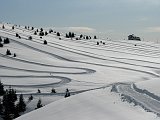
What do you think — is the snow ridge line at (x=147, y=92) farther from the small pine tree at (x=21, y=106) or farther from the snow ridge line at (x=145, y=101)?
the small pine tree at (x=21, y=106)

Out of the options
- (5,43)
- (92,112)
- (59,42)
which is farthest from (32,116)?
(59,42)

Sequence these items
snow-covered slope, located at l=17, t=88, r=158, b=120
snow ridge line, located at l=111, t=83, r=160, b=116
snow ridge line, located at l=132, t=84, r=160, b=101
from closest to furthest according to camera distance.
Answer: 1. snow-covered slope, located at l=17, t=88, r=158, b=120
2. snow ridge line, located at l=111, t=83, r=160, b=116
3. snow ridge line, located at l=132, t=84, r=160, b=101

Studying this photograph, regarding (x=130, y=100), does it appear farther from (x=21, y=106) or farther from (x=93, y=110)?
(x=21, y=106)

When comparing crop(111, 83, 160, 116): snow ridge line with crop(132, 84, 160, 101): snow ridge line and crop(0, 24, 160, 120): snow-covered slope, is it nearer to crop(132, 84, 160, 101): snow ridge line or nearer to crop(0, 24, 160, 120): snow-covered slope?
crop(0, 24, 160, 120): snow-covered slope

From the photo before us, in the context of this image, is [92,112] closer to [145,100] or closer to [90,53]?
[145,100]

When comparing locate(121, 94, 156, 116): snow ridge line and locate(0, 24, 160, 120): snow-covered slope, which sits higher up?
locate(121, 94, 156, 116): snow ridge line

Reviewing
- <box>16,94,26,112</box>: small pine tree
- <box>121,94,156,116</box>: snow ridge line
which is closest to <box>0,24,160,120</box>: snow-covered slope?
<box>121,94,156,116</box>: snow ridge line

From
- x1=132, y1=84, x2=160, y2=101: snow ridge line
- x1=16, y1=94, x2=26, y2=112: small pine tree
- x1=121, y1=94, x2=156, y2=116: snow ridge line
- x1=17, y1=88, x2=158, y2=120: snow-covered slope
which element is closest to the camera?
x1=17, y1=88, x2=158, y2=120: snow-covered slope

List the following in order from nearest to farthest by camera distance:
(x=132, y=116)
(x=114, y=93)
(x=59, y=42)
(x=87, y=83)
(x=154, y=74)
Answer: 1. (x=132, y=116)
2. (x=114, y=93)
3. (x=87, y=83)
4. (x=154, y=74)
5. (x=59, y=42)

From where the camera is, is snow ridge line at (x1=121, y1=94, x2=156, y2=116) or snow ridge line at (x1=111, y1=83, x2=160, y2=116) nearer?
snow ridge line at (x1=111, y1=83, x2=160, y2=116)
